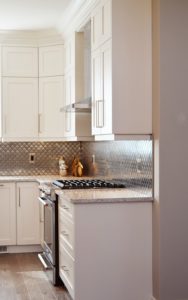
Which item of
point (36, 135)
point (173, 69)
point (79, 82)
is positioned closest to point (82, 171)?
point (36, 135)

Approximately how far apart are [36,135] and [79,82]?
107 cm

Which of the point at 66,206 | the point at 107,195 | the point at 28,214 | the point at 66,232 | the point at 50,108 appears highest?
the point at 50,108

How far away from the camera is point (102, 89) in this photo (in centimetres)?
445

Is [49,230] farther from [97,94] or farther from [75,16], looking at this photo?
[75,16]

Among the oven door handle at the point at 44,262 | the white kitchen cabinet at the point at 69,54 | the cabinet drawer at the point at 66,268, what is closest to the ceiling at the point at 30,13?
the white kitchen cabinet at the point at 69,54

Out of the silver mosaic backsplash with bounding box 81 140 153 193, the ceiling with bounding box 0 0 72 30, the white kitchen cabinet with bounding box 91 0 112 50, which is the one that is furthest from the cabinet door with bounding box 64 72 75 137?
the white kitchen cabinet with bounding box 91 0 112 50

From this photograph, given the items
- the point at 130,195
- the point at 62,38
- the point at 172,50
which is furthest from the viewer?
the point at 62,38

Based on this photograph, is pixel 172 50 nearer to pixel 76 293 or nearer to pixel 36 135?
pixel 76 293

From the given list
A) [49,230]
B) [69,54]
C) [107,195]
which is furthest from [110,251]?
[69,54]

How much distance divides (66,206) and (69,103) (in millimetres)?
2056

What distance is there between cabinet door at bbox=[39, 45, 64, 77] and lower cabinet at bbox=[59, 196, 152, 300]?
271cm

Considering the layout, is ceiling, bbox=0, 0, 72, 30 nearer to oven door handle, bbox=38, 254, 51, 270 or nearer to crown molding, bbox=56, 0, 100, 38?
crown molding, bbox=56, 0, 100, 38

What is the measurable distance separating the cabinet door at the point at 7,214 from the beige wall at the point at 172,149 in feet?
8.87

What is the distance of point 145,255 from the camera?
4152mm
